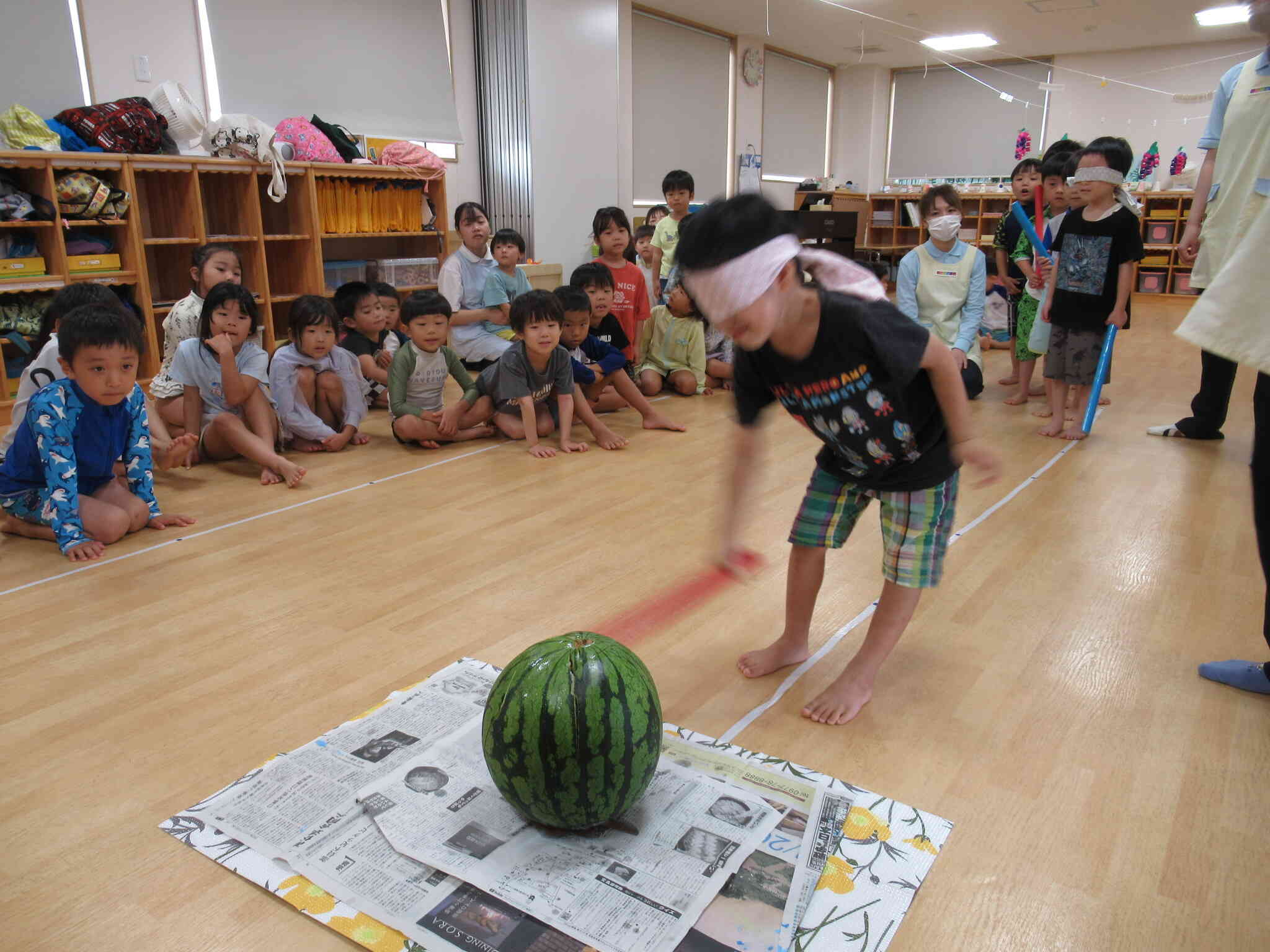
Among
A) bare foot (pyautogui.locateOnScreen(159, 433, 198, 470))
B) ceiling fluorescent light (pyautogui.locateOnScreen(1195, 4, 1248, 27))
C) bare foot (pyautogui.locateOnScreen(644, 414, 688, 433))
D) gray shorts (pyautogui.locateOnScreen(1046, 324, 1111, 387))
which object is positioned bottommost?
bare foot (pyautogui.locateOnScreen(644, 414, 688, 433))

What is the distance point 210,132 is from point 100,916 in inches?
186

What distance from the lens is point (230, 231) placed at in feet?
17.1

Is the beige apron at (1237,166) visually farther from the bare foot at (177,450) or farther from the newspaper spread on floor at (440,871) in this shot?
the bare foot at (177,450)

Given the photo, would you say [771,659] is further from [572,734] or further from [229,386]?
[229,386]

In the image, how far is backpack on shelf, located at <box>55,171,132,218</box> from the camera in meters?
4.19

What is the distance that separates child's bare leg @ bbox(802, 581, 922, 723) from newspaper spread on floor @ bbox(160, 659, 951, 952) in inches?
8.6

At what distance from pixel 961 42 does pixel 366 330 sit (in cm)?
879

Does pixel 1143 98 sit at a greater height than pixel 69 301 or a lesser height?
greater

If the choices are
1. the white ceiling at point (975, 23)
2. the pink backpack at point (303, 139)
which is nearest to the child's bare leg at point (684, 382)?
the pink backpack at point (303, 139)

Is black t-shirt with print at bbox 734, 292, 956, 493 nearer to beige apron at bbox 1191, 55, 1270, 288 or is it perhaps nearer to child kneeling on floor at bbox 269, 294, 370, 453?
beige apron at bbox 1191, 55, 1270, 288

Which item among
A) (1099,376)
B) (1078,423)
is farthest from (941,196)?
(1078,423)

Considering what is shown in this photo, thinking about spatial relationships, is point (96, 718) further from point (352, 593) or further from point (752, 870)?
point (752, 870)

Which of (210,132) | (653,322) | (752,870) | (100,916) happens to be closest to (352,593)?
(100,916)

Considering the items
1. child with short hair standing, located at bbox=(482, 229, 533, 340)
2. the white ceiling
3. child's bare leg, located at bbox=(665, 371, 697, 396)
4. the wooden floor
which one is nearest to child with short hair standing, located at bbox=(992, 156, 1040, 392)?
child's bare leg, located at bbox=(665, 371, 697, 396)
